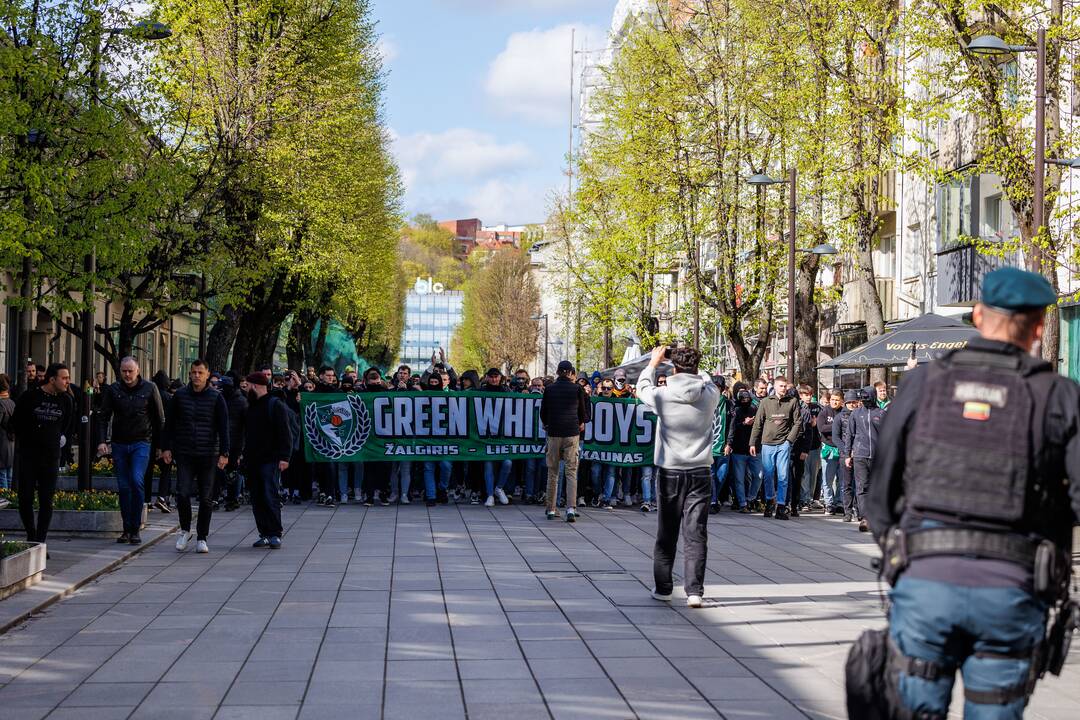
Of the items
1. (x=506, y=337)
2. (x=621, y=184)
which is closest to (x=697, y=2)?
(x=621, y=184)

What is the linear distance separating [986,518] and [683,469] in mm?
6398

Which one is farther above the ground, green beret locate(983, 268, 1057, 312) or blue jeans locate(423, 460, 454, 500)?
green beret locate(983, 268, 1057, 312)

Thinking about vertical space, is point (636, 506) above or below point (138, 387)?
below

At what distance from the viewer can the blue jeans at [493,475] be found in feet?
69.7

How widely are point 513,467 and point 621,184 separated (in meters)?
16.6

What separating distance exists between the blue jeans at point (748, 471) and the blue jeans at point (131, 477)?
31.5 ft

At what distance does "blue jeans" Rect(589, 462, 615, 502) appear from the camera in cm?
2147

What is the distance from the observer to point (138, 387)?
14773 mm

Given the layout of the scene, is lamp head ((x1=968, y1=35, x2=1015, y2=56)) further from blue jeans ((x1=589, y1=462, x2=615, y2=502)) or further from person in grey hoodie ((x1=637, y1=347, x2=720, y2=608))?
person in grey hoodie ((x1=637, y1=347, x2=720, y2=608))

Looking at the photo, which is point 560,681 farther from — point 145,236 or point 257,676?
point 145,236

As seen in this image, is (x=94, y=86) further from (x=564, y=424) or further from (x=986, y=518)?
(x=986, y=518)

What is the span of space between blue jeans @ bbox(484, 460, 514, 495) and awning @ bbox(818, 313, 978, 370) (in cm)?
633

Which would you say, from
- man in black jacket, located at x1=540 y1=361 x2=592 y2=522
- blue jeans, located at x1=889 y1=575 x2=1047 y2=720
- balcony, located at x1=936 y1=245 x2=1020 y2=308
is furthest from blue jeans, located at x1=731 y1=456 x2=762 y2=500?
blue jeans, located at x1=889 y1=575 x2=1047 y2=720

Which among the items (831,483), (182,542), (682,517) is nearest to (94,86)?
(182,542)
